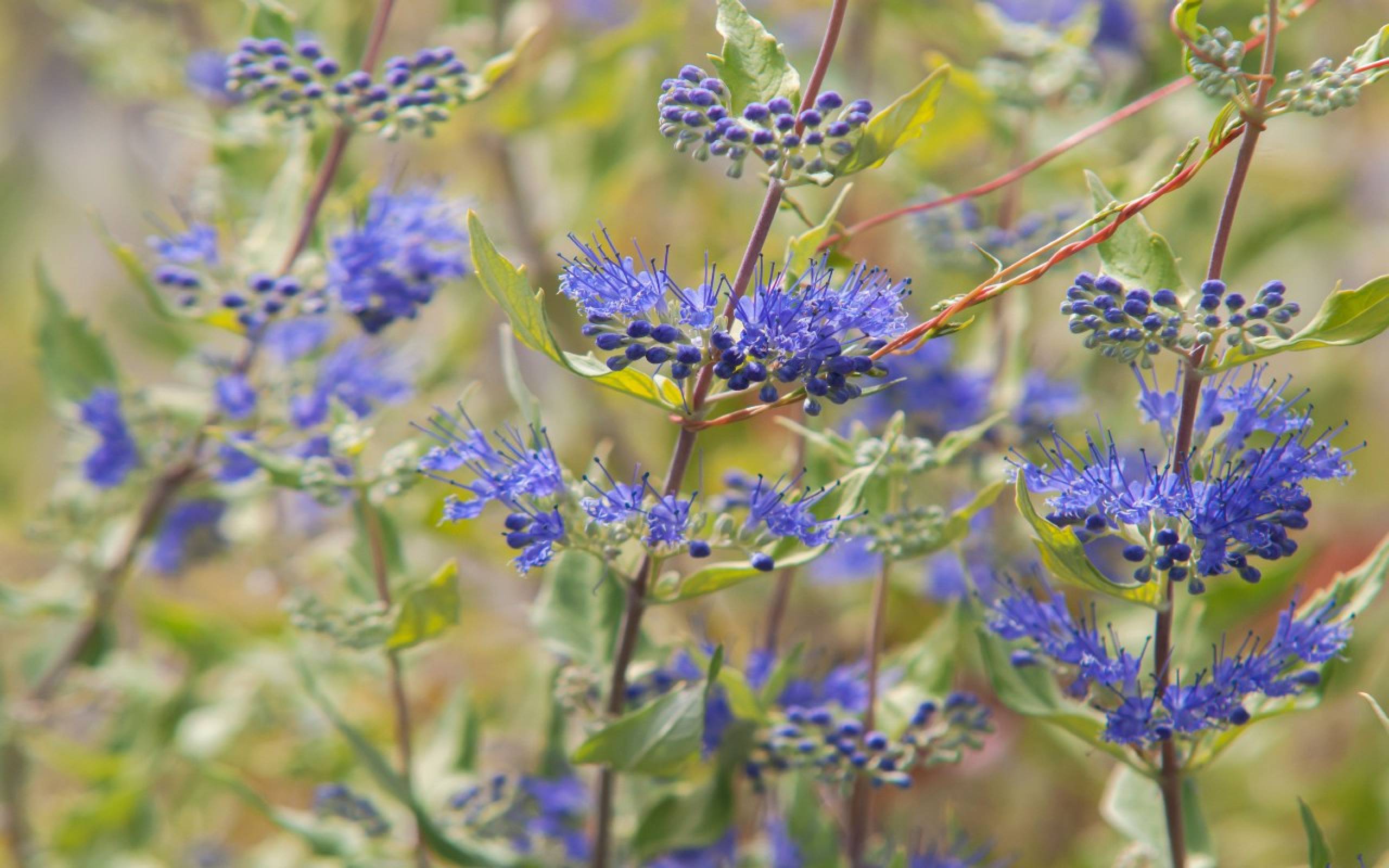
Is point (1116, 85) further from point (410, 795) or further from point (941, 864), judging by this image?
point (410, 795)

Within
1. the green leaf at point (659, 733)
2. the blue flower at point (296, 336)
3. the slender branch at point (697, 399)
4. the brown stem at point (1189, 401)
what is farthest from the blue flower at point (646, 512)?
the blue flower at point (296, 336)

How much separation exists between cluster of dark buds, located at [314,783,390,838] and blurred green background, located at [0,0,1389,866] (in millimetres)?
313

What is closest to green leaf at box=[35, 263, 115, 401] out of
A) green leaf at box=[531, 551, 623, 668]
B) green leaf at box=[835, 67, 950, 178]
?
green leaf at box=[531, 551, 623, 668]

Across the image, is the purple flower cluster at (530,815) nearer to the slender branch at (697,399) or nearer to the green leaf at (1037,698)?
the slender branch at (697,399)

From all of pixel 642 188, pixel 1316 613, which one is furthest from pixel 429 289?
pixel 642 188

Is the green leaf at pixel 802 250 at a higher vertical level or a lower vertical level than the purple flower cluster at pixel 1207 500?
higher

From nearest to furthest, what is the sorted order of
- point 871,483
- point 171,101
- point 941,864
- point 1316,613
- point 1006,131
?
1. point 1316,613
2. point 871,483
3. point 941,864
4. point 1006,131
5. point 171,101

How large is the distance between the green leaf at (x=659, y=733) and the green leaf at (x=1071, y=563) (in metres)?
0.34

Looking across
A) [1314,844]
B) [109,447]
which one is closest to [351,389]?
[109,447]

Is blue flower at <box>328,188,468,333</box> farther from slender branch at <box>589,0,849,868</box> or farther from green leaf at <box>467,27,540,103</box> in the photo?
slender branch at <box>589,0,849,868</box>

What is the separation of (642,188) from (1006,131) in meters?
1.20

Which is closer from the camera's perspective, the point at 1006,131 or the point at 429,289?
the point at 429,289

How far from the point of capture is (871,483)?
1.31 meters

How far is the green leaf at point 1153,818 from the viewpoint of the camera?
131cm
